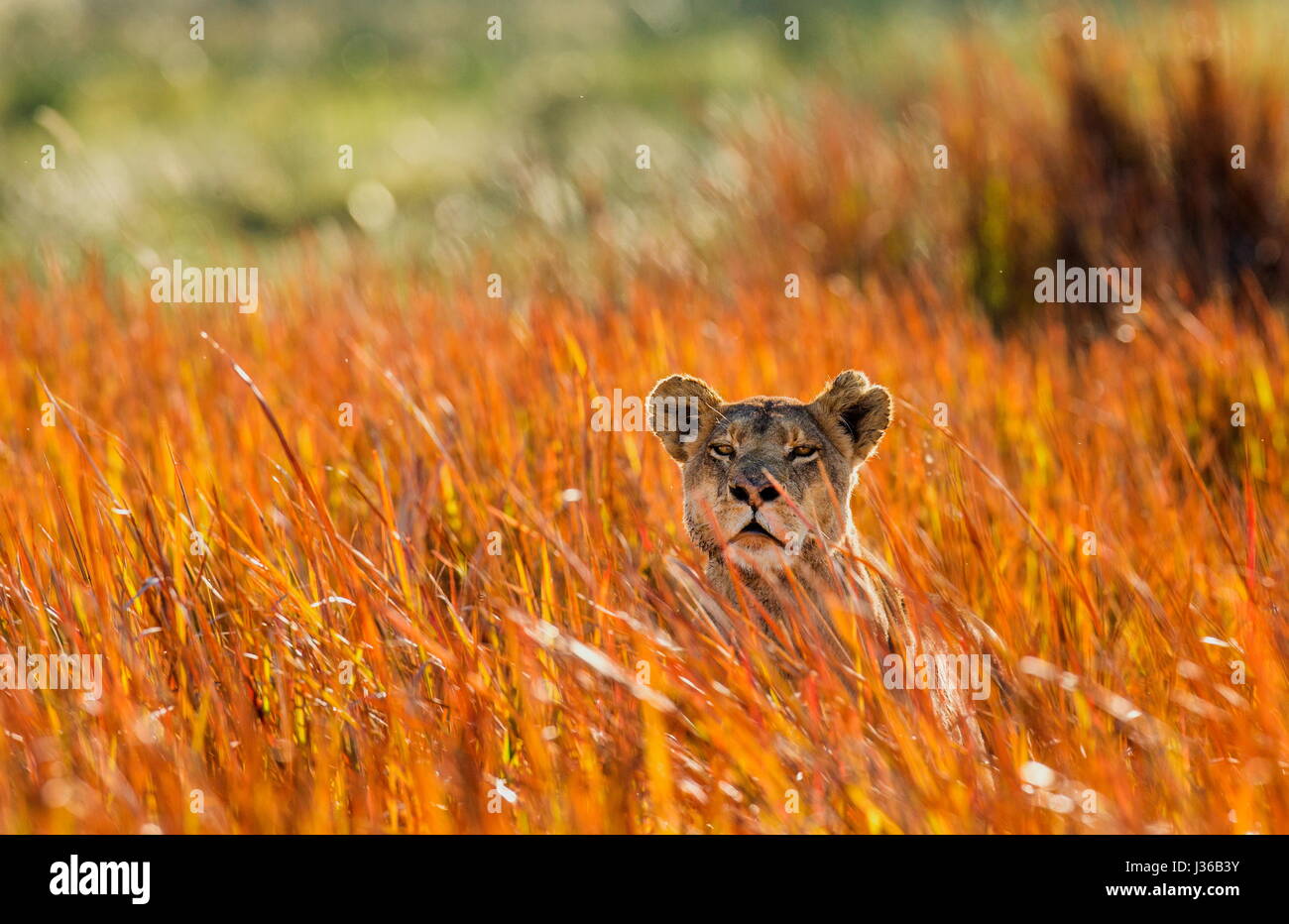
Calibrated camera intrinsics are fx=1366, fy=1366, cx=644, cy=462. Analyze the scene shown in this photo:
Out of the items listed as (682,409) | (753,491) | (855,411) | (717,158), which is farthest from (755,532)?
(717,158)

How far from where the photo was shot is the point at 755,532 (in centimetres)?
371

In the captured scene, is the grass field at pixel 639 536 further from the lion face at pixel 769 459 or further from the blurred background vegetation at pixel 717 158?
the lion face at pixel 769 459

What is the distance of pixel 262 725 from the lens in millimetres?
3383

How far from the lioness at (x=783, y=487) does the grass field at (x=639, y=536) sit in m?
0.15

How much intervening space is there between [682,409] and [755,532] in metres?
0.54

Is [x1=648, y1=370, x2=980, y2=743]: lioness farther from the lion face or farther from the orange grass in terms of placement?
the orange grass

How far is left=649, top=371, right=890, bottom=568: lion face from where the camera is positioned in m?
3.71

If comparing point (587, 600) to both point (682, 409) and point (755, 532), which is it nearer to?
point (755, 532)

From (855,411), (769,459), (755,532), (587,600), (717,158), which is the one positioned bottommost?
(587,600)

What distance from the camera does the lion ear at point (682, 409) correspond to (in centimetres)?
407

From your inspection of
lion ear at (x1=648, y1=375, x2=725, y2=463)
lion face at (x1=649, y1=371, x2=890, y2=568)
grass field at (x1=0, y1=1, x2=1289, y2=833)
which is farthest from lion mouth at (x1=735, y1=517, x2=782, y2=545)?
lion ear at (x1=648, y1=375, x2=725, y2=463)

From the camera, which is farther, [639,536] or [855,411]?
[639,536]

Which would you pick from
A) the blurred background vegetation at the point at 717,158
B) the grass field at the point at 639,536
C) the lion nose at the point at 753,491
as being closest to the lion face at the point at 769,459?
the lion nose at the point at 753,491
